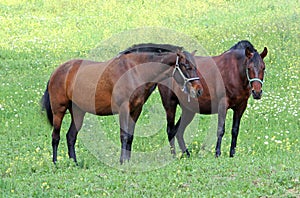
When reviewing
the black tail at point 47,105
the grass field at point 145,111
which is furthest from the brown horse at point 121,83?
the grass field at point 145,111

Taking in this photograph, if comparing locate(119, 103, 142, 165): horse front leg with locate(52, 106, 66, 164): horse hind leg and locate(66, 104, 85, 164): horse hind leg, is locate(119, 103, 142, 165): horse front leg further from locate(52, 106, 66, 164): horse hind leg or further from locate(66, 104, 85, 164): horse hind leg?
locate(52, 106, 66, 164): horse hind leg

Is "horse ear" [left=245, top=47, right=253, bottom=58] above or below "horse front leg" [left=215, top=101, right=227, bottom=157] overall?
above

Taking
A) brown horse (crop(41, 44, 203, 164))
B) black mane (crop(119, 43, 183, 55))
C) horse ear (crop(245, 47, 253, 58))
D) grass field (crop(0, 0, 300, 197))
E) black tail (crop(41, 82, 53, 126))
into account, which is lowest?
grass field (crop(0, 0, 300, 197))

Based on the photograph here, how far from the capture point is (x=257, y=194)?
8.08 meters

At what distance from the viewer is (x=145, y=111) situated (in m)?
16.2

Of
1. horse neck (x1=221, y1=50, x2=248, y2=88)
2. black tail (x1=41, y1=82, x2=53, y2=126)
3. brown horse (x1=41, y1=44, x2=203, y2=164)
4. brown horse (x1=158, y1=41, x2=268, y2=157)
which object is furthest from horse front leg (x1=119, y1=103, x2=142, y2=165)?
horse neck (x1=221, y1=50, x2=248, y2=88)

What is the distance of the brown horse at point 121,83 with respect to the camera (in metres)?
10.6

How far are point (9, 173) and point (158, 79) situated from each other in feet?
9.65

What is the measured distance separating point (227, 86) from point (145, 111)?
482 centimetres

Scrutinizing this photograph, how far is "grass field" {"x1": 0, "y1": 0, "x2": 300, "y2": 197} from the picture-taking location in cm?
895

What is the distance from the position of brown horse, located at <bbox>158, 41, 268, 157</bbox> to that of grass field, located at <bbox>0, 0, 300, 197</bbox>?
0.65 m

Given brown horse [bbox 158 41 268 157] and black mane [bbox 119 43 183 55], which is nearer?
black mane [bbox 119 43 183 55]

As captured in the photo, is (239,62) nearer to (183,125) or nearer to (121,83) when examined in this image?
(183,125)

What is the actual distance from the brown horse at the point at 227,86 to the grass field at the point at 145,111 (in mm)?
648
